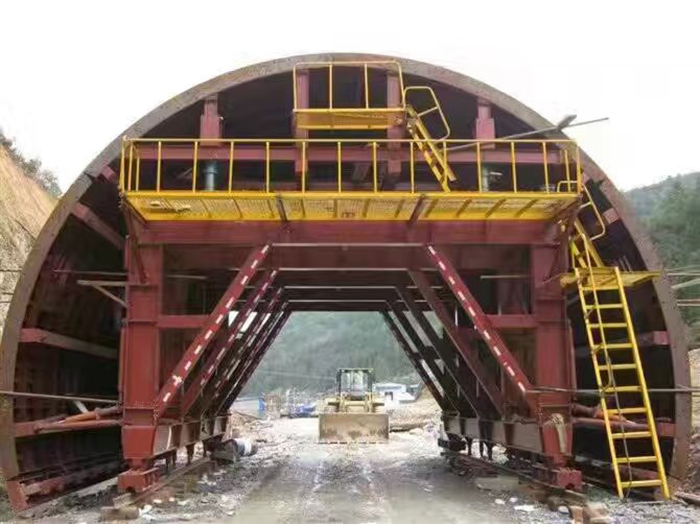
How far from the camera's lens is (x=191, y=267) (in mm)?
11102

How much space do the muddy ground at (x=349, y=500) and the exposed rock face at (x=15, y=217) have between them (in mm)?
8657

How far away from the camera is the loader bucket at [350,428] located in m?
23.5

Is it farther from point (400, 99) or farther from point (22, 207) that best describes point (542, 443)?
Result: point (22, 207)

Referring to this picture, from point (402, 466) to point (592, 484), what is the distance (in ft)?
17.5

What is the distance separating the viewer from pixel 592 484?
11594mm

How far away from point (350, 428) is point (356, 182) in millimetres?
13312

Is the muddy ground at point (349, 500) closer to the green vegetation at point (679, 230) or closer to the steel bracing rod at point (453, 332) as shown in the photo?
the steel bracing rod at point (453, 332)

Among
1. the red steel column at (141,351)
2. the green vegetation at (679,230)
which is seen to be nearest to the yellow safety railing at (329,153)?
the red steel column at (141,351)

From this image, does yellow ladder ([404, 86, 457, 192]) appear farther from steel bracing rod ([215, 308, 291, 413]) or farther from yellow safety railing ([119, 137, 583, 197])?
steel bracing rod ([215, 308, 291, 413])

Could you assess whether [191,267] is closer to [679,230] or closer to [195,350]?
[195,350]

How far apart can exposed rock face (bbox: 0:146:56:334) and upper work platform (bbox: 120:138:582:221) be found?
9.25m

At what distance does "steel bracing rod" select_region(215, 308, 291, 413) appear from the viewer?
664 inches

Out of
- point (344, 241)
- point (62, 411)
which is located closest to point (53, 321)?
point (62, 411)

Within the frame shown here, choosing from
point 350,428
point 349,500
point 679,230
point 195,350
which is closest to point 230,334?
point 195,350
